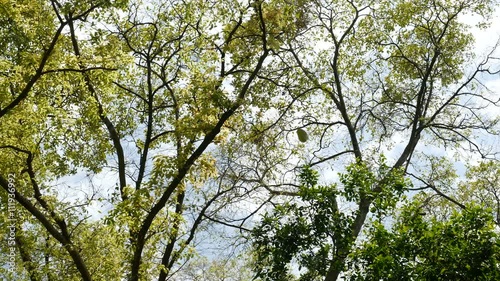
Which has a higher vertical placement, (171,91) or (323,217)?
(171,91)

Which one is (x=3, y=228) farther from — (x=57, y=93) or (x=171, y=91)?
(x=171, y=91)

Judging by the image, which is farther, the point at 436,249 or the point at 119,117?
the point at 119,117

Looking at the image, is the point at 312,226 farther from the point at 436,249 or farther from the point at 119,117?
the point at 119,117

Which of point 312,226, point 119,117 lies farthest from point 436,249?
point 119,117

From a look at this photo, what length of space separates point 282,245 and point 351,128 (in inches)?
317

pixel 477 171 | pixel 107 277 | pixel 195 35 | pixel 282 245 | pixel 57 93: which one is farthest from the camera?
pixel 477 171

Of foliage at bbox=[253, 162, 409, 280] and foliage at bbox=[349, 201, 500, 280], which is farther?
foliage at bbox=[253, 162, 409, 280]

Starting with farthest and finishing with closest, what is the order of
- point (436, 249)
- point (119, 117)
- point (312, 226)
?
point (119, 117)
point (312, 226)
point (436, 249)

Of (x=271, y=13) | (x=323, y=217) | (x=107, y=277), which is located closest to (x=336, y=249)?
(x=323, y=217)

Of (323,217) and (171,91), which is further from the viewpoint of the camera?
(171,91)

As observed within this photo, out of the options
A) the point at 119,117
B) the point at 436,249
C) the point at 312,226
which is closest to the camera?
the point at 436,249

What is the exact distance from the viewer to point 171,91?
576 inches

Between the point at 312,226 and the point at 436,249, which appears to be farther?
the point at 312,226

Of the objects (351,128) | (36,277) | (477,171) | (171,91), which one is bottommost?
(36,277)
